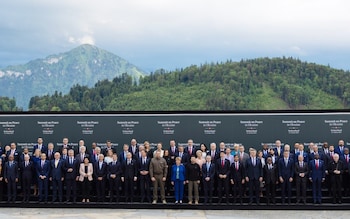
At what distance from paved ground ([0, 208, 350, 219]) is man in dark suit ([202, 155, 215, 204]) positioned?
0.54m

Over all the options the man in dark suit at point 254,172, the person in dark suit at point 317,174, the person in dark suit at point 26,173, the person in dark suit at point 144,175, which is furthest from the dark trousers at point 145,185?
the person in dark suit at point 317,174

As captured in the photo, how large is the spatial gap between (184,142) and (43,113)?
4.78m

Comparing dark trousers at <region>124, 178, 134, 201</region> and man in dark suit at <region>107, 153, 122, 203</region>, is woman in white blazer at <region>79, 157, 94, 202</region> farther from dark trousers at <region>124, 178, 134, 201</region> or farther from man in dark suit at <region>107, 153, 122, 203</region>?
dark trousers at <region>124, 178, 134, 201</region>

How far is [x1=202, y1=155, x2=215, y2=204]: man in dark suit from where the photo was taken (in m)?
14.7

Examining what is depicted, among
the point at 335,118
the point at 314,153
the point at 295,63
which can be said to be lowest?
the point at 314,153

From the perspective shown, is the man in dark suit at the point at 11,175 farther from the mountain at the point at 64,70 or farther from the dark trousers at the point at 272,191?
the mountain at the point at 64,70

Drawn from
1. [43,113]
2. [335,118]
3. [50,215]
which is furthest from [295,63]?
[50,215]

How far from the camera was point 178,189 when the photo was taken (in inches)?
593

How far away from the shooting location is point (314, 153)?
15.1 metres

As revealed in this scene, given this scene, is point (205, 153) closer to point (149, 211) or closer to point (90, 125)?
point (149, 211)

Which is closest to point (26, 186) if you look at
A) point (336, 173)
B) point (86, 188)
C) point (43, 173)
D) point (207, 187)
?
point (43, 173)

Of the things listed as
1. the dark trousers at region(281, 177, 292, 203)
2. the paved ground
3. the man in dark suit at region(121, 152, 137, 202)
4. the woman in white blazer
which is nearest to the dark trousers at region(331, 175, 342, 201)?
the paved ground

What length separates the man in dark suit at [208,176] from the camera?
1470 cm

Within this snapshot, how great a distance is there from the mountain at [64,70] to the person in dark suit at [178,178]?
2755 cm
